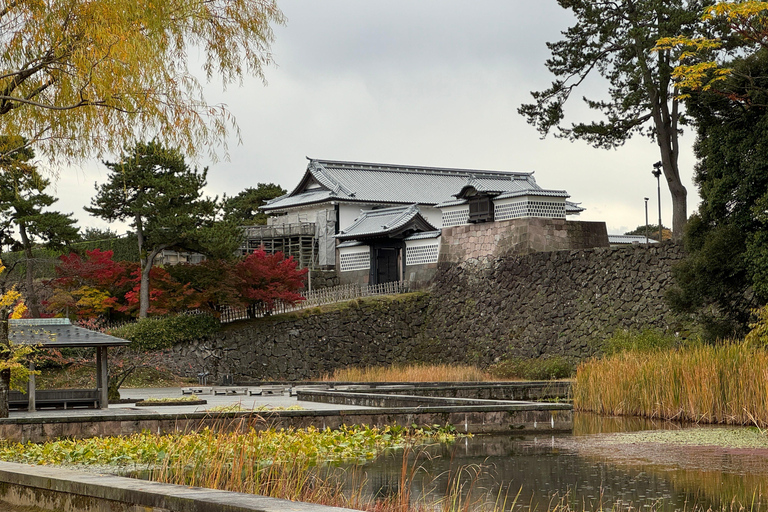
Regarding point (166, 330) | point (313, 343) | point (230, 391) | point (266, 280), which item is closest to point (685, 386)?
point (230, 391)

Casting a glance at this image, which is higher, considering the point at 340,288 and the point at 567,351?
the point at 340,288

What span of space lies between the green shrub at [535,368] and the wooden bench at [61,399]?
451 inches

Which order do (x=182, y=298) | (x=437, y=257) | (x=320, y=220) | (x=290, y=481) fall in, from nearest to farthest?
(x=290, y=481), (x=182, y=298), (x=437, y=257), (x=320, y=220)

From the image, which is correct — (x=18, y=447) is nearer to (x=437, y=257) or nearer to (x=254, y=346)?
(x=254, y=346)

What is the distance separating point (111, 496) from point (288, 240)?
111 ft

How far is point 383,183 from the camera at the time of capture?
4069cm

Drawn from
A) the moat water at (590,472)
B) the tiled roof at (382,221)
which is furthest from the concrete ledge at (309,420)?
the tiled roof at (382,221)

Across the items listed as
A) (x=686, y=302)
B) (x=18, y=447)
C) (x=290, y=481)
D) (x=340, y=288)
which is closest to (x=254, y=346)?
(x=340, y=288)

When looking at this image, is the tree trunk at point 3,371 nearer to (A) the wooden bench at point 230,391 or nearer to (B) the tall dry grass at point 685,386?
(B) the tall dry grass at point 685,386

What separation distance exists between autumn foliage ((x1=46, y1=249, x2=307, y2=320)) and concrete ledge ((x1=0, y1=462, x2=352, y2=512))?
20.6m

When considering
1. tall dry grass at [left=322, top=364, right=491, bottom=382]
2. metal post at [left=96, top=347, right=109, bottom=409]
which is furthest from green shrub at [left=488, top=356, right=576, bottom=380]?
metal post at [left=96, top=347, right=109, bottom=409]

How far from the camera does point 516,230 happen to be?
27.6 meters

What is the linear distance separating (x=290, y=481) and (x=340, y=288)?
85.8ft

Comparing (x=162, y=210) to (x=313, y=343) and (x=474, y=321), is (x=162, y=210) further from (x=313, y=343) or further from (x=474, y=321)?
(x=474, y=321)
